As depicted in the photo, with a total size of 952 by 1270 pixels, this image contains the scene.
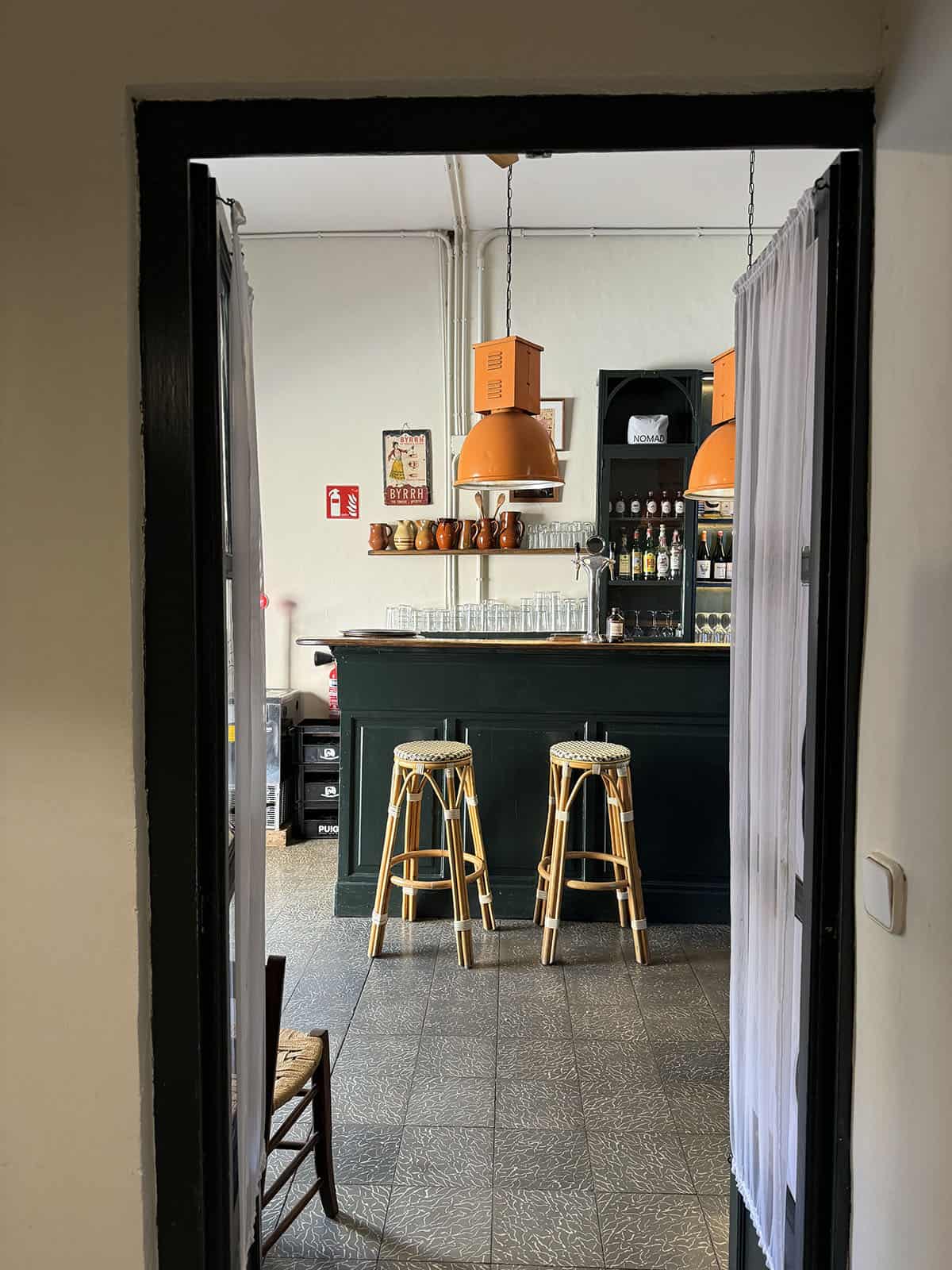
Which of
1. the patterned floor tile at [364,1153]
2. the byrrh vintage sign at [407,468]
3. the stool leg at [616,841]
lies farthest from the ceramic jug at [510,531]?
the patterned floor tile at [364,1153]

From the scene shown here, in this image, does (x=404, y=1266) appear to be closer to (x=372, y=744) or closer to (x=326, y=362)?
(x=372, y=744)

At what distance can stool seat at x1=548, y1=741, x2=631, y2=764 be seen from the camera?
397 centimetres

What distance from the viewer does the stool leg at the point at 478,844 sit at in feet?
13.3

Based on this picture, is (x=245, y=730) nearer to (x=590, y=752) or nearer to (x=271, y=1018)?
(x=271, y=1018)

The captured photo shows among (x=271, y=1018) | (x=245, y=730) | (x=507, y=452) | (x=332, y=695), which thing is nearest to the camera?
(x=245, y=730)

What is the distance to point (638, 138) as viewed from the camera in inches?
60.7

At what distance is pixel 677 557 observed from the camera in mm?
6113

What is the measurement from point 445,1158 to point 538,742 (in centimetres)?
208

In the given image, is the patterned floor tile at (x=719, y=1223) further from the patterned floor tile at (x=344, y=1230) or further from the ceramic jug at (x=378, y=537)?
the ceramic jug at (x=378, y=537)

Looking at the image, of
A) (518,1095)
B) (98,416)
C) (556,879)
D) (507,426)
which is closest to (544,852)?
(556,879)

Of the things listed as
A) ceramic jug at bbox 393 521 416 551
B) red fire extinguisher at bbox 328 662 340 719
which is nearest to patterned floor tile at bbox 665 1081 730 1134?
red fire extinguisher at bbox 328 662 340 719

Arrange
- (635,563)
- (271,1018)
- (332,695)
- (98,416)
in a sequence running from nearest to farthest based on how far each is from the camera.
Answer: (98,416), (271,1018), (635,563), (332,695)

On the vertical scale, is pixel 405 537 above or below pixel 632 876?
above

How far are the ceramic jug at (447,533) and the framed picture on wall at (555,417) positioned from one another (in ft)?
2.71
